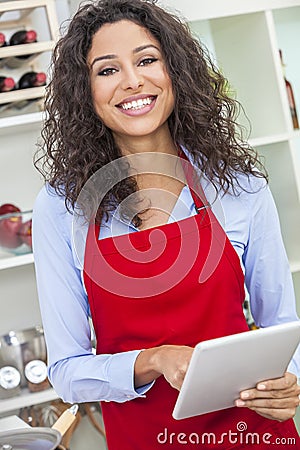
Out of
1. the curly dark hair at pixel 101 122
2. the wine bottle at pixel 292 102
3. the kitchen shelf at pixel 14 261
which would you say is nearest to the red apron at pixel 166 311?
the curly dark hair at pixel 101 122

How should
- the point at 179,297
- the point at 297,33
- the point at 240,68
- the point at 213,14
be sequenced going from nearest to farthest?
the point at 179,297
the point at 213,14
the point at 240,68
the point at 297,33

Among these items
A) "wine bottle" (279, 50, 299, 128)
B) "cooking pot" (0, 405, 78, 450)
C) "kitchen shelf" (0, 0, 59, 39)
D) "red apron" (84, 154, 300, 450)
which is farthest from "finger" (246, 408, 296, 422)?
"wine bottle" (279, 50, 299, 128)

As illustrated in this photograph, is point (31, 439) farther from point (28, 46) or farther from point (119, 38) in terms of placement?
point (28, 46)

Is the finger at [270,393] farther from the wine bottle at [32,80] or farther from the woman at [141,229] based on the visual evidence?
the wine bottle at [32,80]

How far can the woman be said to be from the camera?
4.80 feet

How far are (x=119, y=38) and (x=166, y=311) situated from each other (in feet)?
1.57

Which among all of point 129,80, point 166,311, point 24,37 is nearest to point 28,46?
point 24,37

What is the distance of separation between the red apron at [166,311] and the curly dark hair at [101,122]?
105 millimetres

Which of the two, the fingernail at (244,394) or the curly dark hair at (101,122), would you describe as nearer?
the fingernail at (244,394)

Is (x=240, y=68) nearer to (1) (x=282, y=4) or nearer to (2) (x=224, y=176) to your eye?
(1) (x=282, y=4)

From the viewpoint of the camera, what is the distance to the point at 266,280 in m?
1.56

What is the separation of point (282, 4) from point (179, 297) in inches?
56.5

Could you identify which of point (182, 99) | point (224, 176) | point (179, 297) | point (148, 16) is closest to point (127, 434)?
point (179, 297)

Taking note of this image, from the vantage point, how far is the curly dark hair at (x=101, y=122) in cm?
151
